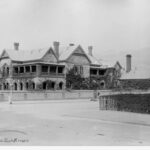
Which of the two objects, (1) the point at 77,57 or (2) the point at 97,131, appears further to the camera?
(1) the point at 77,57

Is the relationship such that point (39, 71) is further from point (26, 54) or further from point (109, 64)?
point (109, 64)

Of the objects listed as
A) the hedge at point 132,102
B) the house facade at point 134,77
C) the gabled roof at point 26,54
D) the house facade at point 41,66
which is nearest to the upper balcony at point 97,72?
the house facade at point 41,66

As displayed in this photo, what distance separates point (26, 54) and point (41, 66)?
5.74m

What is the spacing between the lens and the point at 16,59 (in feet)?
188

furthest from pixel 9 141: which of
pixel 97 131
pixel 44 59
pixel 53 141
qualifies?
pixel 44 59

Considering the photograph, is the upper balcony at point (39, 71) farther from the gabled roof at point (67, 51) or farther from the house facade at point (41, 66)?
the gabled roof at point (67, 51)

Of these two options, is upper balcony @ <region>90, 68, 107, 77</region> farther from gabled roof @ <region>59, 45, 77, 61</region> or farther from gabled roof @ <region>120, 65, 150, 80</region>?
gabled roof @ <region>59, 45, 77, 61</region>

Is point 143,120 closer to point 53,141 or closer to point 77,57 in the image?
point 53,141

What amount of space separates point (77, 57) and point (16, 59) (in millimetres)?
10754

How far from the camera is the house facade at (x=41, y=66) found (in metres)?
54.4

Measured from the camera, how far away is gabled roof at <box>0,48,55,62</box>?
55.7 meters

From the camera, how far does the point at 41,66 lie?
5478 cm

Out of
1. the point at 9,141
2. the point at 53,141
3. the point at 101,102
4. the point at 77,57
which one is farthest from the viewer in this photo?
the point at 77,57
